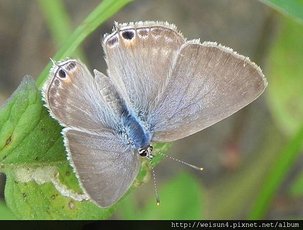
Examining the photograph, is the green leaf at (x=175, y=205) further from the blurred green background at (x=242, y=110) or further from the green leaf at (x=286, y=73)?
the green leaf at (x=286, y=73)

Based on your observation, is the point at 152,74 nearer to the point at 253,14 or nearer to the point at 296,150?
the point at 296,150

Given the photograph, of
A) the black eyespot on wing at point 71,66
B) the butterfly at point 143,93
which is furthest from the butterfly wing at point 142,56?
the black eyespot on wing at point 71,66

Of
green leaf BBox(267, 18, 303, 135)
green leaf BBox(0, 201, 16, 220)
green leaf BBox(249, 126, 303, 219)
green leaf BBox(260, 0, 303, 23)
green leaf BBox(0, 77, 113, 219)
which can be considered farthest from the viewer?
green leaf BBox(267, 18, 303, 135)

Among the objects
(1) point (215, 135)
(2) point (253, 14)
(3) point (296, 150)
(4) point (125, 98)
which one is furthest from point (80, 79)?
(2) point (253, 14)

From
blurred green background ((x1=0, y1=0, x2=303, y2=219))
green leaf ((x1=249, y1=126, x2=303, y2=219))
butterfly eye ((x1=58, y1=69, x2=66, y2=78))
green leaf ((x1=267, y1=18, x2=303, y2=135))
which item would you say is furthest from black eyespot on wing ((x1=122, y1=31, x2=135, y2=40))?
green leaf ((x1=267, y1=18, x2=303, y2=135))

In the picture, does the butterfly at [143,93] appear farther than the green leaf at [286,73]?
No

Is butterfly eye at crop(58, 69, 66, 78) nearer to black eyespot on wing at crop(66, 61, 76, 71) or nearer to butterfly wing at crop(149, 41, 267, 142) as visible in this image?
black eyespot on wing at crop(66, 61, 76, 71)
